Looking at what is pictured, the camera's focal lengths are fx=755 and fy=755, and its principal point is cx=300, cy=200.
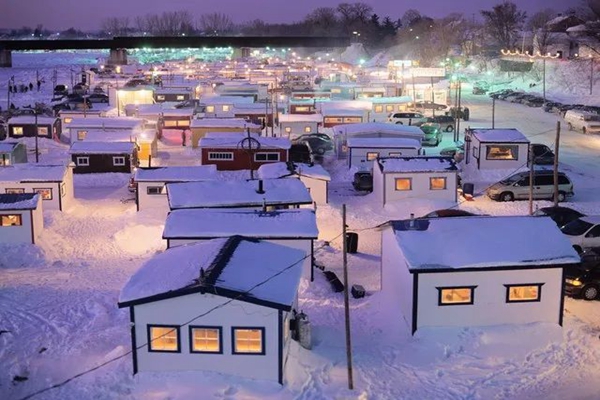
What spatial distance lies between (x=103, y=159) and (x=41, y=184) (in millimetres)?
8444

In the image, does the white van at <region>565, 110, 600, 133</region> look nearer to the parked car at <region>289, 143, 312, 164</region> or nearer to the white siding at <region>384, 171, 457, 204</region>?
the parked car at <region>289, 143, 312, 164</region>

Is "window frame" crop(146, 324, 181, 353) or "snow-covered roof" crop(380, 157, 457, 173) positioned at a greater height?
"snow-covered roof" crop(380, 157, 457, 173)

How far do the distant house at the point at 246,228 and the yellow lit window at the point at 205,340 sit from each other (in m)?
6.32

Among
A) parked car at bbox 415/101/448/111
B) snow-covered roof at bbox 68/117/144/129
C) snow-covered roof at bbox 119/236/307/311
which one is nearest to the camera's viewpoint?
snow-covered roof at bbox 119/236/307/311

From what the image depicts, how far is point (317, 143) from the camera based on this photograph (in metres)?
43.1

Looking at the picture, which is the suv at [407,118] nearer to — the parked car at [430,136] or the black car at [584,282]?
the parked car at [430,136]

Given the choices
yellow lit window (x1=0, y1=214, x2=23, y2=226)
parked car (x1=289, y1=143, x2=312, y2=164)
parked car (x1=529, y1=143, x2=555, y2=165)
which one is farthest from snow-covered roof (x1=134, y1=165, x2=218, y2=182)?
parked car (x1=529, y1=143, x2=555, y2=165)

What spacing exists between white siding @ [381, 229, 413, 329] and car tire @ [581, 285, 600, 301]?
17.1 ft

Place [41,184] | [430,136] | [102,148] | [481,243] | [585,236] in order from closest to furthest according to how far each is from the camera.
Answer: [481,243] < [585,236] < [41,184] < [102,148] < [430,136]

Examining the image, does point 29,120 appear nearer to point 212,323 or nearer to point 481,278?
point 212,323

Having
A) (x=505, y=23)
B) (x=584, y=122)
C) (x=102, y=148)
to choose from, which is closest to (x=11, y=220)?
(x=102, y=148)

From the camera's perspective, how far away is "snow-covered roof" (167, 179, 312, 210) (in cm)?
2528

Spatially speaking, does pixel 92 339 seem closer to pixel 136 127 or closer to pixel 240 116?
pixel 136 127

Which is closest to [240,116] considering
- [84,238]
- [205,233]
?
[84,238]
